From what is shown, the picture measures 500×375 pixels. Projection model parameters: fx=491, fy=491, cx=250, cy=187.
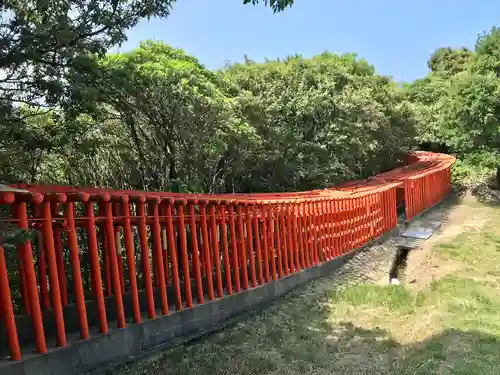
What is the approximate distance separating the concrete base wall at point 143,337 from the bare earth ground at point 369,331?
0.40ft

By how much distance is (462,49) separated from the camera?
3712cm

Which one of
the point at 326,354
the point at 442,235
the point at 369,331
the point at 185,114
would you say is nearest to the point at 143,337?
the point at 326,354

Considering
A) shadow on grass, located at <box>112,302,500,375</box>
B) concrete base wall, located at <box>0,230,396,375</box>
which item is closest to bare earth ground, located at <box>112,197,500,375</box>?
shadow on grass, located at <box>112,302,500,375</box>

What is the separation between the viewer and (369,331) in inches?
218

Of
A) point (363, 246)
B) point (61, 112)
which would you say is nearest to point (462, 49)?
point (363, 246)

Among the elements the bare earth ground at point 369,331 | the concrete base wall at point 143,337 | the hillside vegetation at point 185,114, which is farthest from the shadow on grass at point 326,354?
the hillside vegetation at point 185,114

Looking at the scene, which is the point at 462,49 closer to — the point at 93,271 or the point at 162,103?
the point at 162,103

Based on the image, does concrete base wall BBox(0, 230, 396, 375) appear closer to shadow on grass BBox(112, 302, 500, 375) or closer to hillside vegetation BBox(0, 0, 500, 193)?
shadow on grass BBox(112, 302, 500, 375)

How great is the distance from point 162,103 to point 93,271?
3.51m

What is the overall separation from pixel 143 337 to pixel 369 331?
258 centimetres

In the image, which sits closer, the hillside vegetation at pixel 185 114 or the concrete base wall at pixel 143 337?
the concrete base wall at pixel 143 337

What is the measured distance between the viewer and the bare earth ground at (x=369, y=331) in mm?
4473

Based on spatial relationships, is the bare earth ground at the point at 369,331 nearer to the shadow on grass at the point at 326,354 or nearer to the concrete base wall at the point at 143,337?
the shadow on grass at the point at 326,354

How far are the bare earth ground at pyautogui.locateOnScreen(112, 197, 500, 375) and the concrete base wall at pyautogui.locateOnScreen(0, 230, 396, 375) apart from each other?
0.12 metres
